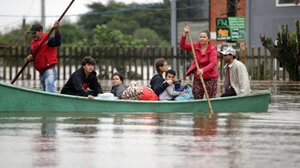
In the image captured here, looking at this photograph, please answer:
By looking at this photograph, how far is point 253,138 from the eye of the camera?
1238cm

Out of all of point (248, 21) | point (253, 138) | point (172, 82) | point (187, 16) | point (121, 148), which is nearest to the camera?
point (121, 148)

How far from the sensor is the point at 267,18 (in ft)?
160

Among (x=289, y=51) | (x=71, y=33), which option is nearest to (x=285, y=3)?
(x=289, y=51)

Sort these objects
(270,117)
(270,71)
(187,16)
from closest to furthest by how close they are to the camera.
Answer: (270,117) → (270,71) → (187,16)

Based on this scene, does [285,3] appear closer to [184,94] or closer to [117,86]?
[117,86]

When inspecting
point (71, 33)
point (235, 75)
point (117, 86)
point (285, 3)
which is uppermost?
point (285, 3)

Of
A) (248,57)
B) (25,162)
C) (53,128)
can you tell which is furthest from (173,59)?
(25,162)

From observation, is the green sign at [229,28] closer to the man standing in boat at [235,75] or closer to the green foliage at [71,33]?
the man standing in boat at [235,75]

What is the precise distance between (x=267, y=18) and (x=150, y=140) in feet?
123

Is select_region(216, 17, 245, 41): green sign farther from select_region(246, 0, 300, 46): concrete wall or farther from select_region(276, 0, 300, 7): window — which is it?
select_region(246, 0, 300, 46): concrete wall

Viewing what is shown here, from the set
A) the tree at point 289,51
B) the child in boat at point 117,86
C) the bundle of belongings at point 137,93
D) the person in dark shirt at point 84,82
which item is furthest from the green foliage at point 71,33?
the bundle of belongings at point 137,93

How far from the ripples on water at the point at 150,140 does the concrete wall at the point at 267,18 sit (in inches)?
1237

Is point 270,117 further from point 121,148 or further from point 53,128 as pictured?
point 121,148

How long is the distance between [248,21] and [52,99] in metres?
33.6
